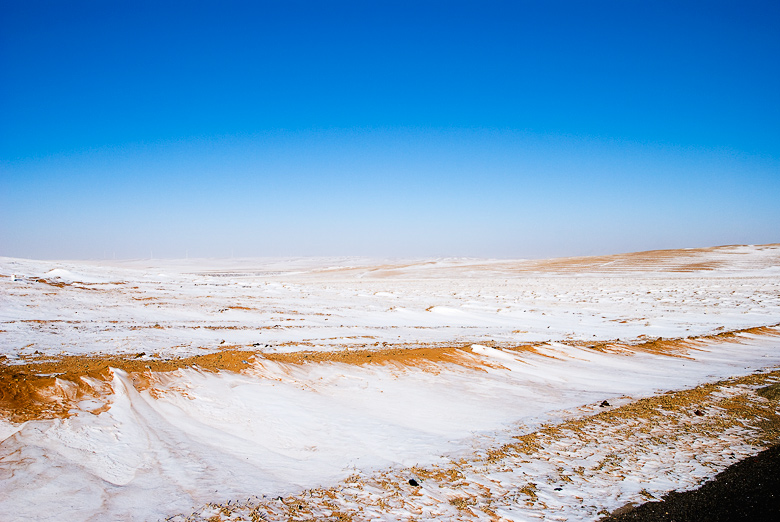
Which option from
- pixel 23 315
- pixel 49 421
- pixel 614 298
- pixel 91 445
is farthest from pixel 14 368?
pixel 614 298

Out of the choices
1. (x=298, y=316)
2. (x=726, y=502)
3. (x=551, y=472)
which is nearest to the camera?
(x=726, y=502)

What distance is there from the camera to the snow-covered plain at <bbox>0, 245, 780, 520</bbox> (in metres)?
3.54

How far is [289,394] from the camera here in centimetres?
566

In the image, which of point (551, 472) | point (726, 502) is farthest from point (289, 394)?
point (726, 502)

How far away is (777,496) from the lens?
3.31 metres

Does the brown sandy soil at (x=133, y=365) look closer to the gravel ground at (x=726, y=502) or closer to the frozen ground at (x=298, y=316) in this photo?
the frozen ground at (x=298, y=316)

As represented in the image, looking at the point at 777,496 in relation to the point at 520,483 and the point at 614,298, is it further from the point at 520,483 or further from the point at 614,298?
the point at 614,298

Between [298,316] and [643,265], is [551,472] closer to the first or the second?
[298,316]

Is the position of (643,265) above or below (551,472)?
above

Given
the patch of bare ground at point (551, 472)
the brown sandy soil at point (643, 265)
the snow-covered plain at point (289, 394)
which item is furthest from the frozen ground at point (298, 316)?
the brown sandy soil at point (643, 265)

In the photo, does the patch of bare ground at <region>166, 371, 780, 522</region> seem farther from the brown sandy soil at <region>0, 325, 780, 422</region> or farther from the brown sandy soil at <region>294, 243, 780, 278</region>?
the brown sandy soil at <region>294, 243, 780, 278</region>

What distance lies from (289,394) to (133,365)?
2.27 m

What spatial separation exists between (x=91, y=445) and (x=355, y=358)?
404 cm

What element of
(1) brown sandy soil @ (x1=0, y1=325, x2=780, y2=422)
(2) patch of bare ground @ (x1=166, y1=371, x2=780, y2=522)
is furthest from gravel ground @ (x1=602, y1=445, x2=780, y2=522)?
(1) brown sandy soil @ (x1=0, y1=325, x2=780, y2=422)
